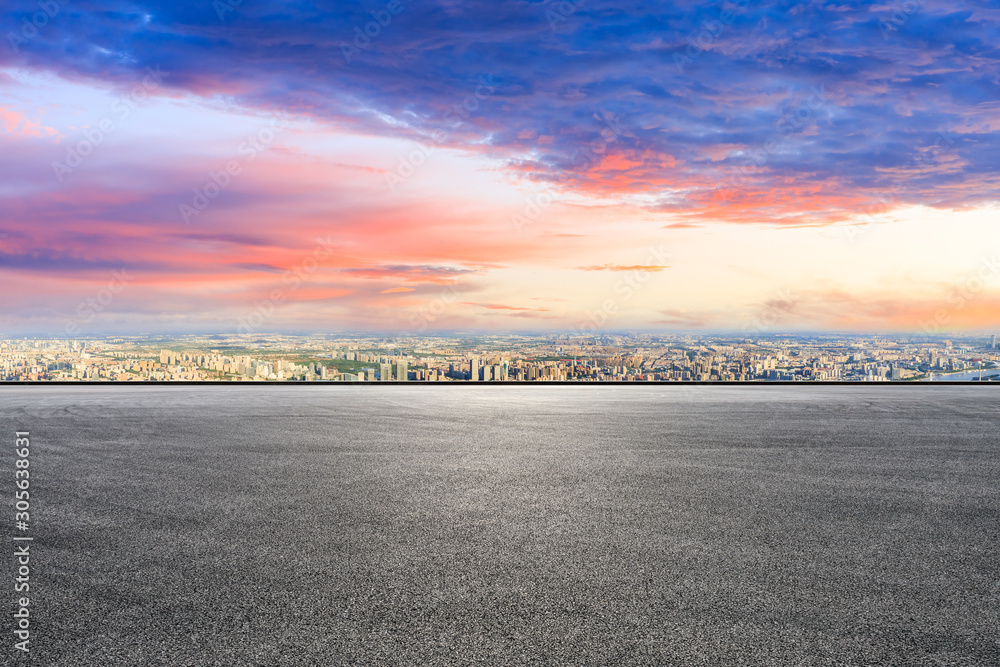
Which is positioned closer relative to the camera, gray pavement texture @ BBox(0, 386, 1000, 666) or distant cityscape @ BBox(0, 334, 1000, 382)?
gray pavement texture @ BBox(0, 386, 1000, 666)

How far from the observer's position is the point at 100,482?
686cm

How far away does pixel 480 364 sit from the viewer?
2009 cm

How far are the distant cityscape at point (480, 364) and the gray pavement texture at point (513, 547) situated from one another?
9.42 meters

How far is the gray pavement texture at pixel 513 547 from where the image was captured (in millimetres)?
3367

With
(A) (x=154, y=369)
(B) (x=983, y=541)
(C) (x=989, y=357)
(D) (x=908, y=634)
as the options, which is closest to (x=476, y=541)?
(D) (x=908, y=634)

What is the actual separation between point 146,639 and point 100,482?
4.08 metres

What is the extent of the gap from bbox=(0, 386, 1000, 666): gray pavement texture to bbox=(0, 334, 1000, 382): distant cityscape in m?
9.42

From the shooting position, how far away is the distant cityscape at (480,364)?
766 inches

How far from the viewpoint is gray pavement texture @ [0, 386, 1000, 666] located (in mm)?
3367

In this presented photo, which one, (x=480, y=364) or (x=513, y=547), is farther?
(x=480, y=364)

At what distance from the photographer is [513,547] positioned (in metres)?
4.76

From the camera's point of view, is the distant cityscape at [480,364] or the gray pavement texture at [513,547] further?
the distant cityscape at [480,364]

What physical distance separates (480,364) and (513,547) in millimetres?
15355

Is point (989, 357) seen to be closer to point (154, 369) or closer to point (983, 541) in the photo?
point (983, 541)
